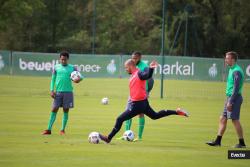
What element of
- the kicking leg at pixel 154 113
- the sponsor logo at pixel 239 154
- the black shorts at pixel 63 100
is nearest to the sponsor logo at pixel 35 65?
the black shorts at pixel 63 100

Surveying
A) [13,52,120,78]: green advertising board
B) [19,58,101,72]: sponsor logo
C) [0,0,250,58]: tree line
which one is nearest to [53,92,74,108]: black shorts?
[13,52,120,78]: green advertising board

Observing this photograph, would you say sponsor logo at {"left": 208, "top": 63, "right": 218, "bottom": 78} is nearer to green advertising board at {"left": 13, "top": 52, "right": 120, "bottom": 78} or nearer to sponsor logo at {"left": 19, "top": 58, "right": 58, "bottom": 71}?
green advertising board at {"left": 13, "top": 52, "right": 120, "bottom": 78}

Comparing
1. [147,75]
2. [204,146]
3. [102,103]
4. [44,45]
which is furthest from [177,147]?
[44,45]

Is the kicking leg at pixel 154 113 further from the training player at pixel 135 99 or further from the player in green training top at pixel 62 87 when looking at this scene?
the player in green training top at pixel 62 87

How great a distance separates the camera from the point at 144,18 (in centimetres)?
7844

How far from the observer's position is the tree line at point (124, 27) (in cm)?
6856

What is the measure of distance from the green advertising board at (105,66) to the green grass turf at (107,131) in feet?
13.2

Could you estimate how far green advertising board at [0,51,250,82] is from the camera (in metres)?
43.7

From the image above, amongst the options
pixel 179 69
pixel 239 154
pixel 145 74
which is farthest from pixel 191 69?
pixel 239 154

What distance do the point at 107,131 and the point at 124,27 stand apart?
57846 mm

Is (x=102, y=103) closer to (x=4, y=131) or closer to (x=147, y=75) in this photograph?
(x=4, y=131)

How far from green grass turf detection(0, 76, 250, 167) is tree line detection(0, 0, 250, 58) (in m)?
29.1

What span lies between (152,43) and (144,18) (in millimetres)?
5724

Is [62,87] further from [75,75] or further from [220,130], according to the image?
[220,130]
